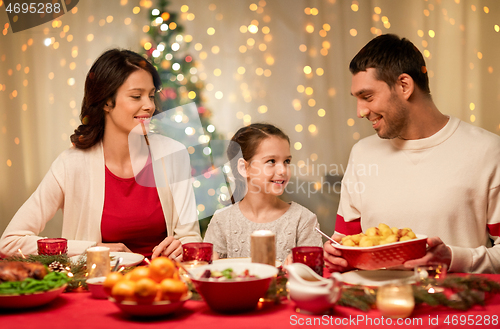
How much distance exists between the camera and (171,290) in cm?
100

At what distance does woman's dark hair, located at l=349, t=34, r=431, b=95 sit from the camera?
6.64ft

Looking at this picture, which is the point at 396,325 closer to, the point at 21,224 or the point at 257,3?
the point at 21,224

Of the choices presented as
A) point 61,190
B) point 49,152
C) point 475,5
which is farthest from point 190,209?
point 475,5

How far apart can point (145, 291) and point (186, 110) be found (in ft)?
7.29

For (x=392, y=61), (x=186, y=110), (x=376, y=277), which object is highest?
(x=392, y=61)

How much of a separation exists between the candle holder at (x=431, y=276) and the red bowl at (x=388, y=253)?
0.26 ft

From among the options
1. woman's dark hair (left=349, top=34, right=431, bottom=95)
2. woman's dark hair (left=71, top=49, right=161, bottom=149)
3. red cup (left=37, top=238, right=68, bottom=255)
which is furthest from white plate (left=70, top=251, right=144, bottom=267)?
woman's dark hair (left=349, top=34, right=431, bottom=95)

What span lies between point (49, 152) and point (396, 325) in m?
3.17

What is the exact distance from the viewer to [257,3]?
335 cm

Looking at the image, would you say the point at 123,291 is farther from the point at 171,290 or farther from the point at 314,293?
the point at 314,293

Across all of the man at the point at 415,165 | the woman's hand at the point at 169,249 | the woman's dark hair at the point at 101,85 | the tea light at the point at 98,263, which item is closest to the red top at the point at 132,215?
the woman's dark hair at the point at 101,85

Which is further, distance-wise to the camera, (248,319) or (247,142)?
(247,142)

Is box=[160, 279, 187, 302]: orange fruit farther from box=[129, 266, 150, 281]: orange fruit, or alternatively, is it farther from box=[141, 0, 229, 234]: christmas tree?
box=[141, 0, 229, 234]: christmas tree

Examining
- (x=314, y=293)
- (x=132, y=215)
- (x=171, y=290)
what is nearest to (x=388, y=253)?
(x=314, y=293)
